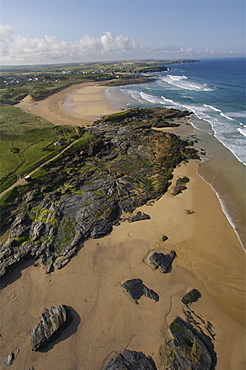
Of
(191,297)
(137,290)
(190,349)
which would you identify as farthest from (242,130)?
(190,349)

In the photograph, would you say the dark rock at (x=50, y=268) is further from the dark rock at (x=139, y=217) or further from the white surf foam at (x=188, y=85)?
the white surf foam at (x=188, y=85)

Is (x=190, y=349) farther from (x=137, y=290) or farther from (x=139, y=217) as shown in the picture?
(x=139, y=217)

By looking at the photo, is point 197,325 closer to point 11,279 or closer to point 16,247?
point 11,279

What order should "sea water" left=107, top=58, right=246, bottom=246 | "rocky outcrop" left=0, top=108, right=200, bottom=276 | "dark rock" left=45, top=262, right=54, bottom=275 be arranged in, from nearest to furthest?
1. "dark rock" left=45, top=262, right=54, bottom=275
2. "rocky outcrop" left=0, top=108, right=200, bottom=276
3. "sea water" left=107, top=58, right=246, bottom=246

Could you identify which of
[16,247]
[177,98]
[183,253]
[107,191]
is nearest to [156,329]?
Result: [183,253]

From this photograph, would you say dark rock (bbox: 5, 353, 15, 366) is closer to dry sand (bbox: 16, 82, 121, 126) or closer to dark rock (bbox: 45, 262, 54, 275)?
dark rock (bbox: 45, 262, 54, 275)

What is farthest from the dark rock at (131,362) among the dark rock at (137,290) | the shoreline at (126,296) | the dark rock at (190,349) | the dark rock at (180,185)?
the dark rock at (180,185)

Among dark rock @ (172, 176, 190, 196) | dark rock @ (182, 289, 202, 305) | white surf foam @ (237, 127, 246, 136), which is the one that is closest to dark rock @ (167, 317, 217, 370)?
dark rock @ (182, 289, 202, 305)
